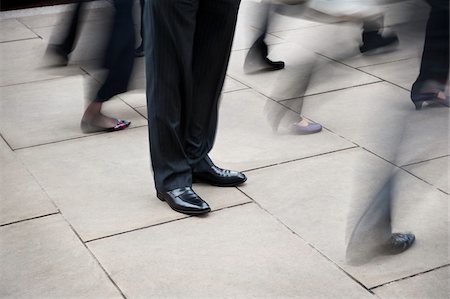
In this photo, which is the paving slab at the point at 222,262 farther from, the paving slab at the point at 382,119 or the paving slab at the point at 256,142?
the paving slab at the point at 382,119

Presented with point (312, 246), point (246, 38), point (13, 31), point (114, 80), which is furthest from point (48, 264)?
point (13, 31)

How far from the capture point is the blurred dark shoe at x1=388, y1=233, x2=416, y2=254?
3.28 meters

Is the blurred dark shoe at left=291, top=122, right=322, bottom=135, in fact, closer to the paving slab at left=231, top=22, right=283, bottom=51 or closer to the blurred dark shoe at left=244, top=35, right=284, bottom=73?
the blurred dark shoe at left=244, top=35, right=284, bottom=73

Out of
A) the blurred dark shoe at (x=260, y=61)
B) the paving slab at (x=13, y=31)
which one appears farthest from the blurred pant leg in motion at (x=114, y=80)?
the paving slab at (x=13, y=31)

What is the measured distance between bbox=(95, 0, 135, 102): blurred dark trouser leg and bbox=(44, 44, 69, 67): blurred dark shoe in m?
1.13

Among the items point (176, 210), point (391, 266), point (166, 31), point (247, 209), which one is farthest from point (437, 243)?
point (166, 31)

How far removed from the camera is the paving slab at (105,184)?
360cm

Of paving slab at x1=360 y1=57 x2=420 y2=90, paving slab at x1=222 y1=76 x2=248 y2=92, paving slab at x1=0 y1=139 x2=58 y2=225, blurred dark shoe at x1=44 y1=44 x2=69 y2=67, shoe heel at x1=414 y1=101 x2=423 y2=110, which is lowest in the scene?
blurred dark shoe at x1=44 y1=44 x2=69 y2=67

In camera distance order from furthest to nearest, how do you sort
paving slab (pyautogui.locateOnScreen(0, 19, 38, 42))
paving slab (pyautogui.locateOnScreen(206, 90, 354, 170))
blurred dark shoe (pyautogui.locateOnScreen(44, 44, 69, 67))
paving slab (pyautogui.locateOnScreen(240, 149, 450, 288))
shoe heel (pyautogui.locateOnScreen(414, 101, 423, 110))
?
paving slab (pyautogui.locateOnScreen(0, 19, 38, 42)) → blurred dark shoe (pyautogui.locateOnScreen(44, 44, 69, 67)) → shoe heel (pyautogui.locateOnScreen(414, 101, 423, 110)) → paving slab (pyautogui.locateOnScreen(206, 90, 354, 170)) → paving slab (pyautogui.locateOnScreen(240, 149, 450, 288))

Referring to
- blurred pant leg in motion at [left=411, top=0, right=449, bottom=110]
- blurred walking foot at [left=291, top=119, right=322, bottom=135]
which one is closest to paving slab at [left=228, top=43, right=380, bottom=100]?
blurred walking foot at [left=291, top=119, right=322, bottom=135]

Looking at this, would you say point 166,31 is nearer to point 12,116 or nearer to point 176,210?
point 176,210

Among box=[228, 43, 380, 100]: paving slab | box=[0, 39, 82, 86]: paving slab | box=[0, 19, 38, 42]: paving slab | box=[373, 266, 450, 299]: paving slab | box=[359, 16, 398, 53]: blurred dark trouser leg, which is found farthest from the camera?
box=[0, 19, 38, 42]: paving slab

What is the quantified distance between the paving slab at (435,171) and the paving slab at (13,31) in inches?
142

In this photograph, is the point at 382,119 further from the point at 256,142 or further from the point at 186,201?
the point at 186,201
